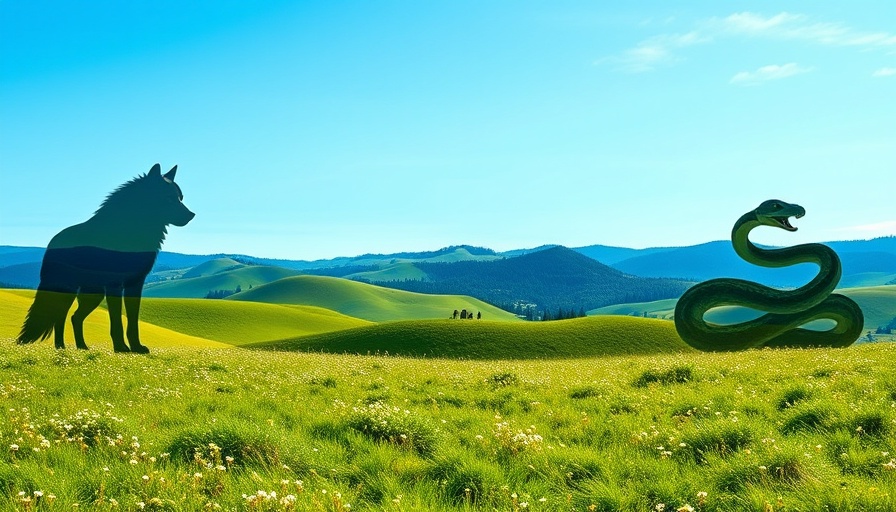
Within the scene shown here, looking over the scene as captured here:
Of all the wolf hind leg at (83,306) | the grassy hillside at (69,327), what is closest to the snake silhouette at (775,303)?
the wolf hind leg at (83,306)

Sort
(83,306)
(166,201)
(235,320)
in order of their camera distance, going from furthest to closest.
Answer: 1. (235,320)
2. (166,201)
3. (83,306)

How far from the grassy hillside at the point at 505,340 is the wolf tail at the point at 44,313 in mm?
39596

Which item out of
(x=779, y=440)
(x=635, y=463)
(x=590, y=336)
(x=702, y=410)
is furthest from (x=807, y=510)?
(x=590, y=336)

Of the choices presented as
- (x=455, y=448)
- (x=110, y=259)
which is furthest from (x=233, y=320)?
(x=455, y=448)

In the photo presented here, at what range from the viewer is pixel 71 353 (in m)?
21.2

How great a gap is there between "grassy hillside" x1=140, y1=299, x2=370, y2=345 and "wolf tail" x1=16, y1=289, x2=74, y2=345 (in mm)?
82065

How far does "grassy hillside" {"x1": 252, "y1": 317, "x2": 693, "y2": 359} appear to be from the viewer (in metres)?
A: 63.4

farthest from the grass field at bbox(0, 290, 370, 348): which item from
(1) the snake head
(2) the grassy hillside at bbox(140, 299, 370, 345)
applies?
(1) the snake head

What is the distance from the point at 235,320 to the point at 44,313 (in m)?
95.9

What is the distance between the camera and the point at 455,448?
839 centimetres

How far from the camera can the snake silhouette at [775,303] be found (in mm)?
38312

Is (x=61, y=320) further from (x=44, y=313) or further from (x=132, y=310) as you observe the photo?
(x=132, y=310)

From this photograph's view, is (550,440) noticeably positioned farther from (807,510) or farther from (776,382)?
(776,382)

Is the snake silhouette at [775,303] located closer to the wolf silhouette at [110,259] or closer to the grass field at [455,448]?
the grass field at [455,448]
